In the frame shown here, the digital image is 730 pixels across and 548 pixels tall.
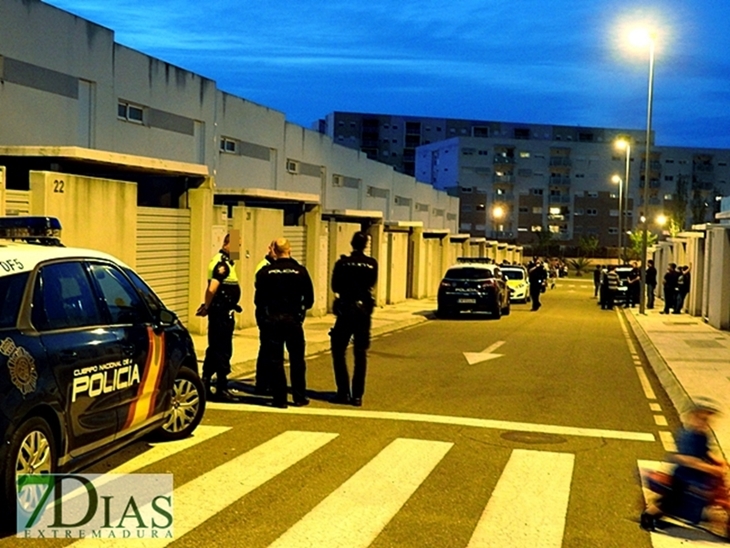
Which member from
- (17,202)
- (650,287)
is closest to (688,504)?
(17,202)

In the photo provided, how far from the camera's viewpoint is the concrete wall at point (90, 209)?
44.9ft

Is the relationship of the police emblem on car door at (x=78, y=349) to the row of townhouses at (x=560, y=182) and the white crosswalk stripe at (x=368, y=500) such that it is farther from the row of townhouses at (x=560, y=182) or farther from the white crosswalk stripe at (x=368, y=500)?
the row of townhouses at (x=560, y=182)

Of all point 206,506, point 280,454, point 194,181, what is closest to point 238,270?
point 194,181

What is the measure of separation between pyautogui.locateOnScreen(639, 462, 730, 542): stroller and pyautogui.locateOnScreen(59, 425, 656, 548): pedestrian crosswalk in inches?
25.8

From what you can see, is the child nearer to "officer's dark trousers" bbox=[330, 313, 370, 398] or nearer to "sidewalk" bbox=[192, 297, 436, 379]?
"officer's dark trousers" bbox=[330, 313, 370, 398]

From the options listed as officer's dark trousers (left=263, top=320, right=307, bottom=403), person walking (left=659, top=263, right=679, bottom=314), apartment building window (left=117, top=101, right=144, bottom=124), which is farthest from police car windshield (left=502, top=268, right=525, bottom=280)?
officer's dark trousers (left=263, top=320, right=307, bottom=403)

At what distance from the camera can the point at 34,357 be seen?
6219mm

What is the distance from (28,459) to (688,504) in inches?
171

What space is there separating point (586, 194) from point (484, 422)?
10929 centimetres

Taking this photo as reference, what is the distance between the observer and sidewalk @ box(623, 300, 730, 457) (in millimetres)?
12695

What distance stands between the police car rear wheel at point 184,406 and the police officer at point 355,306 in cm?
263

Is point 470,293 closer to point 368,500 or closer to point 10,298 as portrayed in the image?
point 368,500

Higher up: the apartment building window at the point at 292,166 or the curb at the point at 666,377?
Result: the apartment building window at the point at 292,166

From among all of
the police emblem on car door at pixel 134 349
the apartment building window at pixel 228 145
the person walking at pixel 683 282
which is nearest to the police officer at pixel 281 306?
the police emblem on car door at pixel 134 349
